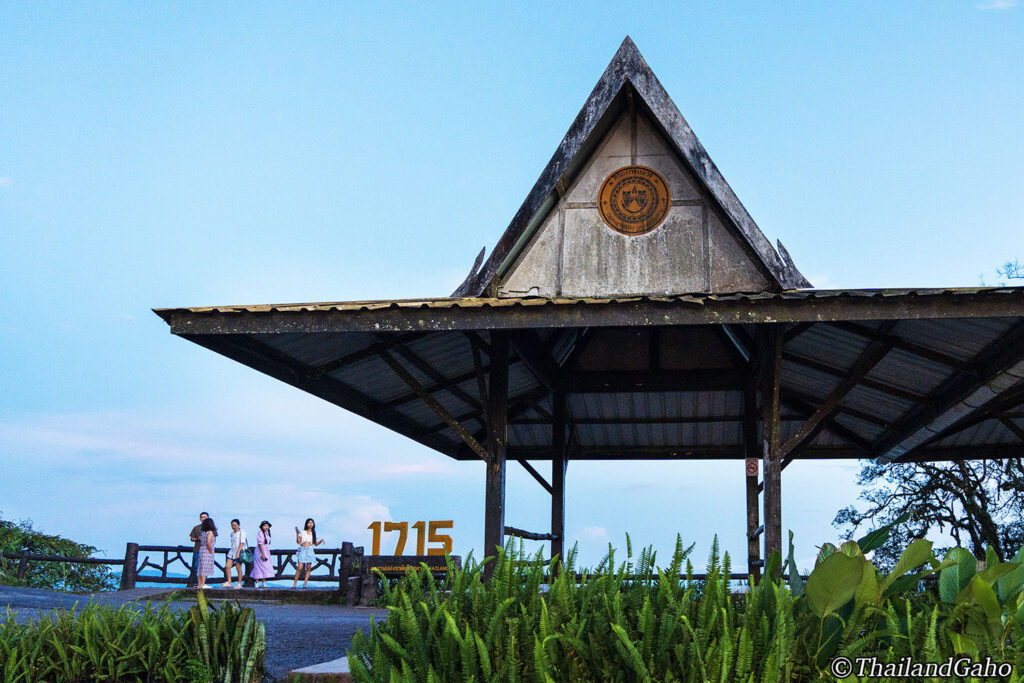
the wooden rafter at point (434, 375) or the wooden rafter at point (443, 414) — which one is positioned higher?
the wooden rafter at point (434, 375)

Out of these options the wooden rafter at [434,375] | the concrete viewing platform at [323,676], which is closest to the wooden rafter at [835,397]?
the wooden rafter at [434,375]

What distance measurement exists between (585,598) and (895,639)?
1196mm

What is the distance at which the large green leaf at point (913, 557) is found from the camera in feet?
10.9

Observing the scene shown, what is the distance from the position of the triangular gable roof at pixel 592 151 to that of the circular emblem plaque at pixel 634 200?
443 millimetres

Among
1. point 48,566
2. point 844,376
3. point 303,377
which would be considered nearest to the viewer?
point 303,377

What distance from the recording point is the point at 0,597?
17016 mm

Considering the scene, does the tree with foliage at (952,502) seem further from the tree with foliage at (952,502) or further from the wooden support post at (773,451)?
the wooden support post at (773,451)

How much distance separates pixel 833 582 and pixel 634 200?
8444mm

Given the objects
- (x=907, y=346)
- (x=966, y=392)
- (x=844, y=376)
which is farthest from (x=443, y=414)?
(x=966, y=392)

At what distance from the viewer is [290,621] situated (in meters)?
13.2

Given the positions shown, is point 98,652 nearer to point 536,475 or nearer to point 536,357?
point 536,357

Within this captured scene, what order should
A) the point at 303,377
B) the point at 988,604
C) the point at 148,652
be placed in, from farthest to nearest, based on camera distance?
the point at 303,377, the point at 148,652, the point at 988,604

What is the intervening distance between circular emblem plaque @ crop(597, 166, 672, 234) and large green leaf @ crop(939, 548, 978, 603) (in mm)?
7729

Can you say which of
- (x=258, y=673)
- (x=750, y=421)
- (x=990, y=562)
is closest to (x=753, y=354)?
(x=750, y=421)
